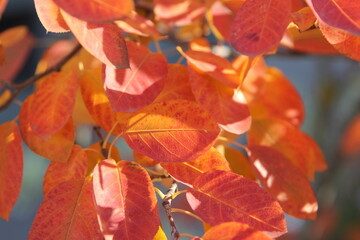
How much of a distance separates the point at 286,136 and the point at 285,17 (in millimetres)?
325

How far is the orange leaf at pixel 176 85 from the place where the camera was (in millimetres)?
677

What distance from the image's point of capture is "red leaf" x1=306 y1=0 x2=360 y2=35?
49 cm

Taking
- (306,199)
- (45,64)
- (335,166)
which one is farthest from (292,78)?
(306,199)

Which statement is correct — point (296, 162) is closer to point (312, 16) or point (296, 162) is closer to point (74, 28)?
point (312, 16)

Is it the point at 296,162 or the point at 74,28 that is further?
the point at 296,162

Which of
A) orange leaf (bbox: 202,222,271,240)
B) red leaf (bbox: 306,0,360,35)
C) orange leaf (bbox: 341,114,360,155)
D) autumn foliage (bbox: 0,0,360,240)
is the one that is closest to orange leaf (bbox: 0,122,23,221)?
autumn foliage (bbox: 0,0,360,240)

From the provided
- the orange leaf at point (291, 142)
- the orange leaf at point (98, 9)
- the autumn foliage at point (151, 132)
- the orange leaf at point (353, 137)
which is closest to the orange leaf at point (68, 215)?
the autumn foliage at point (151, 132)

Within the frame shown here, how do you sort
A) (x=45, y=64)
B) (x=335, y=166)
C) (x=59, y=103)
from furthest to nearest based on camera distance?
(x=335, y=166), (x=45, y=64), (x=59, y=103)

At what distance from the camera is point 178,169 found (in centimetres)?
61

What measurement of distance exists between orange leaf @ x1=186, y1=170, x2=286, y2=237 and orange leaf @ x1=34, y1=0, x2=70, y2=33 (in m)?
0.22

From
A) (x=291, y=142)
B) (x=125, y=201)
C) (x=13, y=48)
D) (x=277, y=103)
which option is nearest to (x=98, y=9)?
(x=125, y=201)

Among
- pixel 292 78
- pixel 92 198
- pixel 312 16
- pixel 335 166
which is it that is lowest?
pixel 292 78

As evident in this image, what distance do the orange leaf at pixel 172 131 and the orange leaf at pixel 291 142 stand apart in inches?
10.4

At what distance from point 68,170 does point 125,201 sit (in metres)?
0.13
